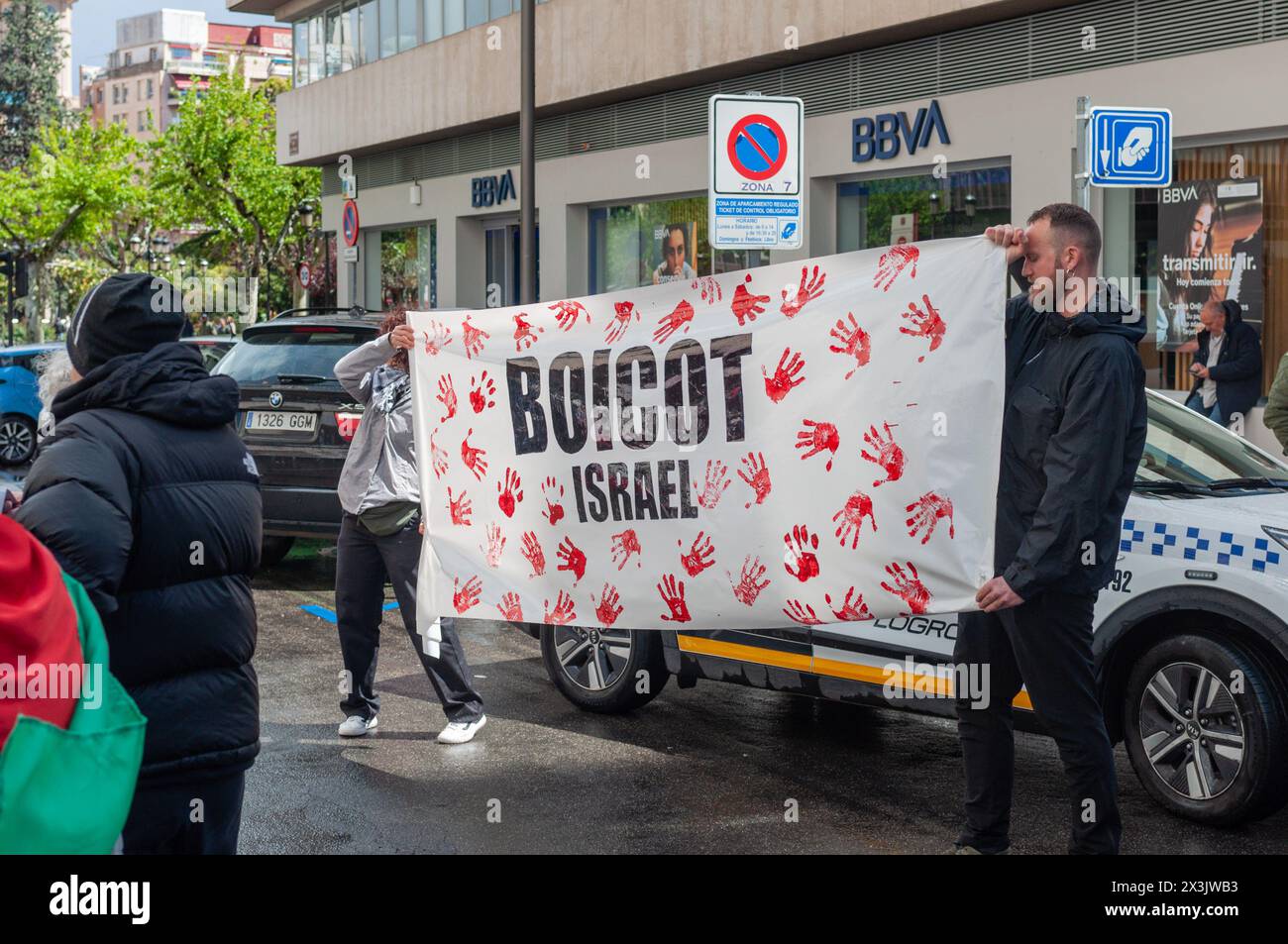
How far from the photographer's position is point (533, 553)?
20.6 ft

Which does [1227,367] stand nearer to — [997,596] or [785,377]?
[785,377]

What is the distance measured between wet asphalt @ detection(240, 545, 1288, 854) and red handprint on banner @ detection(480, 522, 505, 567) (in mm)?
908

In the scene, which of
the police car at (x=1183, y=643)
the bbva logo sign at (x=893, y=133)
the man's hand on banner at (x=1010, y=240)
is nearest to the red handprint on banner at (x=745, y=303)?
the man's hand on banner at (x=1010, y=240)

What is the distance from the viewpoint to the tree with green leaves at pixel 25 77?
82.1 metres

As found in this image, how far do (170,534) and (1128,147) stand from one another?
853 cm

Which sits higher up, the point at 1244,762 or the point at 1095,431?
the point at 1095,431

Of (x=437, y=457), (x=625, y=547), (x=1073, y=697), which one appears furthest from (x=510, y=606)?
(x=1073, y=697)

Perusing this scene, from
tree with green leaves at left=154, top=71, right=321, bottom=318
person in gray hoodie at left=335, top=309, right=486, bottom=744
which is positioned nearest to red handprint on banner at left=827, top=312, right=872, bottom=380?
person in gray hoodie at left=335, top=309, right=486, bottom=744

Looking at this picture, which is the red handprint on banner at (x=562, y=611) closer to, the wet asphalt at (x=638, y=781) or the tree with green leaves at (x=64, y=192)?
the wet asphalt at (x=638, y=781)

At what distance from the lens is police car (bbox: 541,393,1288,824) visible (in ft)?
18.2

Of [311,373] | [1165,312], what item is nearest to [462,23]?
[1165,312]
